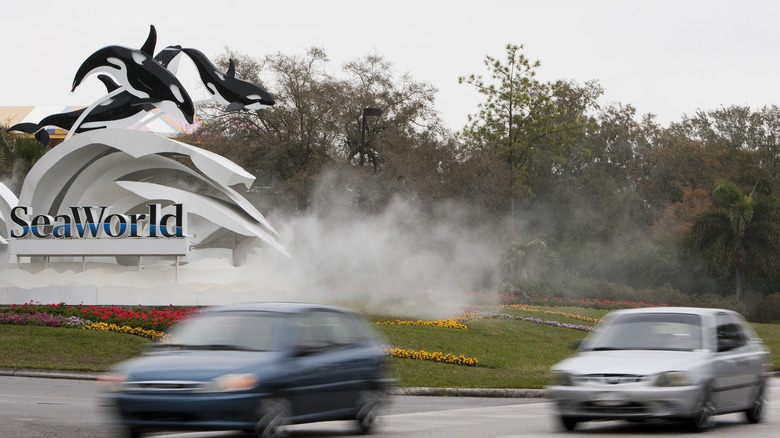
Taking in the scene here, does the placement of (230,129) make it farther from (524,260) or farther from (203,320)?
(203,320)

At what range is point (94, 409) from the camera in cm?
1398

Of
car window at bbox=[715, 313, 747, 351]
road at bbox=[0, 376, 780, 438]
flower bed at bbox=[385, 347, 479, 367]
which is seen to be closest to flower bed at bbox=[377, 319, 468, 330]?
flower bed at bbox=[385, 347, 479, 367]

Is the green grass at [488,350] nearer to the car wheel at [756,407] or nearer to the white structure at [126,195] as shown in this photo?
the car wheel at [756,407]

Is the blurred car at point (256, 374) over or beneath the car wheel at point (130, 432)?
over

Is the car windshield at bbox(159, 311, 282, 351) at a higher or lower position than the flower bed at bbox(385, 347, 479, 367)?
higher

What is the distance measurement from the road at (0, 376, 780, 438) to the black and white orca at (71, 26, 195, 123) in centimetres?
1640

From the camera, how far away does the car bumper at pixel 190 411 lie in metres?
9.42

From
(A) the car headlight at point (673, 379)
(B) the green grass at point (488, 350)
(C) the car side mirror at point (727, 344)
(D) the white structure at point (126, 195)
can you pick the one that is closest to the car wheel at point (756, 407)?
(C) the car side mirror at point (727, 344)

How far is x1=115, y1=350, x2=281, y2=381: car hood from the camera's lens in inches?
378

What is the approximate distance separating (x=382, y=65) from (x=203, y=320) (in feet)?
159

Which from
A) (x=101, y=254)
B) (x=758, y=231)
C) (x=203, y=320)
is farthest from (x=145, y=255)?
(x=758, y=231)

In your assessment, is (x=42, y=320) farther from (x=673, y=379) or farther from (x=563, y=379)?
(x=673, y=379)

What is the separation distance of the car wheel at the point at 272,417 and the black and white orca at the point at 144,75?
23023 millimetres

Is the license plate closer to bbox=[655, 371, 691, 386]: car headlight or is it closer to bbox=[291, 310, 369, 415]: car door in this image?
bbox=[655, 371, 691, 386]: car headlight
